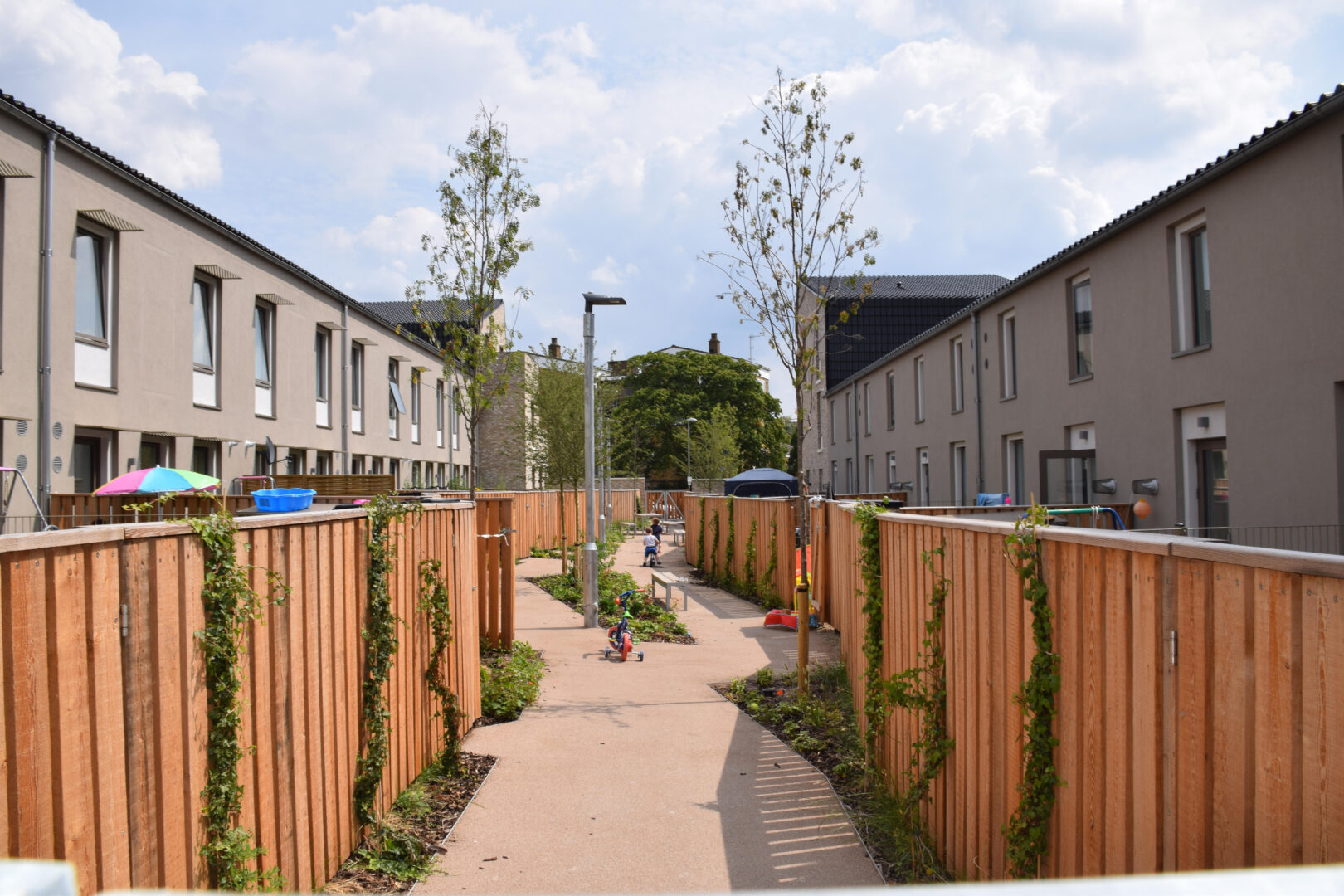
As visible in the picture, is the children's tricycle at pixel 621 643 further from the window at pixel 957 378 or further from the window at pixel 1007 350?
the window at pixel 957 378

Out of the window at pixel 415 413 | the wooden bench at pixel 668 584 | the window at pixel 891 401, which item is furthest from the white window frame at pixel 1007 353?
the window at pixel 415 413

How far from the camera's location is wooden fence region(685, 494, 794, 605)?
1611cm

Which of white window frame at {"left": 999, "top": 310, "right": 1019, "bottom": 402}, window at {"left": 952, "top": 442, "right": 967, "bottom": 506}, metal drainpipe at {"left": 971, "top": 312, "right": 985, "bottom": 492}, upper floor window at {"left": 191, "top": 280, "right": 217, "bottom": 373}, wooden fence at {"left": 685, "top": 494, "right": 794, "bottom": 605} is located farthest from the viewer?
window at {"left": 952, "top": 442, "right": 967, "bottom": 506}

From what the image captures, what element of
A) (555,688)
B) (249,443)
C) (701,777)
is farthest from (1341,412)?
(249,443)

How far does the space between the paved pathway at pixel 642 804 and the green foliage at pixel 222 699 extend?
152 cm

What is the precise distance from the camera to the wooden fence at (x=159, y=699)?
2.34 meters

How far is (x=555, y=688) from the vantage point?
31.3ft

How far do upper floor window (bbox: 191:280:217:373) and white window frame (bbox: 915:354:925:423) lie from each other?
18.2 metres

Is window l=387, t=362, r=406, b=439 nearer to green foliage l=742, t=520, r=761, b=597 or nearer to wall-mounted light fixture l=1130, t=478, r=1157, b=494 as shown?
→ green foliage l=742, t=520, r=761, b=597

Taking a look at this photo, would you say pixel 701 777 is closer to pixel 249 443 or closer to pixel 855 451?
pixel 249 443

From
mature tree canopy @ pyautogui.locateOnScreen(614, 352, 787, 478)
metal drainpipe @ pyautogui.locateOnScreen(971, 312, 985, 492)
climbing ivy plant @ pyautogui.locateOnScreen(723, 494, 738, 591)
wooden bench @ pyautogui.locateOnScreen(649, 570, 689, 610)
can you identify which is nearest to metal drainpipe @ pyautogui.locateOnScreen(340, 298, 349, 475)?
climbing ivy plant @ pyautogui.locateOnScreen(723, 494, 738, 591)

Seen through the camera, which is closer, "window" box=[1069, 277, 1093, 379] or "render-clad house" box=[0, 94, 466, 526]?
"render-clad house" box=[0, 94, 466, 526]

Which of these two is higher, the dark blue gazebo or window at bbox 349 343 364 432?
window at bbox 349 343 364 432

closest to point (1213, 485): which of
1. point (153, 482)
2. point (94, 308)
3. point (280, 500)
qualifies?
point (280, 500)
